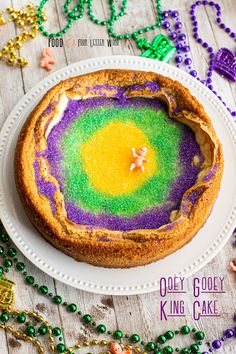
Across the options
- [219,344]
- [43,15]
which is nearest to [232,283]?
[219,344]

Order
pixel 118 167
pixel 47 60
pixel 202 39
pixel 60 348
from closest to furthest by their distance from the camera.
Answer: pixel 60 348 < pixel 118 167 < pixel 47 60 < pixel 202 39

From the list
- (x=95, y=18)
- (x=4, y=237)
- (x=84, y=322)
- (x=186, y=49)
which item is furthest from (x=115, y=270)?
(x=95, y=18)

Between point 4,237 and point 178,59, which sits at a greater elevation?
point 178,59

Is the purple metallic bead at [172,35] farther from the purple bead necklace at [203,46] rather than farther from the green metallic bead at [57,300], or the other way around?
the green metallic bead at [57,300]

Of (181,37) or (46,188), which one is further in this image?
(181,37)

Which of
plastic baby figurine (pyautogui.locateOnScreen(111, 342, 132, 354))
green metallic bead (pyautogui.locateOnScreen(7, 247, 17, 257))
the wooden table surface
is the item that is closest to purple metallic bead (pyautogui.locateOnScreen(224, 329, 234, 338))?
the wooden table surface

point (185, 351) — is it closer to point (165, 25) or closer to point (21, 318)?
point (21, 318)

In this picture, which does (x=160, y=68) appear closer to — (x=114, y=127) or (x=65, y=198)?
(x=114, y=127)
